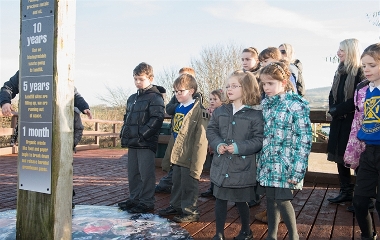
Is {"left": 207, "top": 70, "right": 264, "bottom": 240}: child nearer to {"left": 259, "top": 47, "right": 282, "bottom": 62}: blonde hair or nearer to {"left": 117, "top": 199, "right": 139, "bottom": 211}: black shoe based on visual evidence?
{"left": 259, "top": 47, "right": 282, "bottom": 62}: blonde hair

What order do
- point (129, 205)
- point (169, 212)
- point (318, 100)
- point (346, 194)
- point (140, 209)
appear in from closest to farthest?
point (169, 212)
point (140, 209)
point (129, 205)
point (346, 194)
point (318, 100)

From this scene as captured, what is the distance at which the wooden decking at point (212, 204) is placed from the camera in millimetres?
3693

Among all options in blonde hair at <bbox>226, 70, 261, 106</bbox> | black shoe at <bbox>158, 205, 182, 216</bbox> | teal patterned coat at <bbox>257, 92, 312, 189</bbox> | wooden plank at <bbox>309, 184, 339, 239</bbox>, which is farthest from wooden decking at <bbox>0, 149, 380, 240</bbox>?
blonde hair at <bbox>226, 70, 261, 106</bbox>

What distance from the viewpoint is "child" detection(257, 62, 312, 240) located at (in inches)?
122

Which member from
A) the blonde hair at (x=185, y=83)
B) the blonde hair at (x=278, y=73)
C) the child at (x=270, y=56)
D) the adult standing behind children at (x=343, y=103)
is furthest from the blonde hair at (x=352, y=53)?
the blonde hair at (x=185, y=83)

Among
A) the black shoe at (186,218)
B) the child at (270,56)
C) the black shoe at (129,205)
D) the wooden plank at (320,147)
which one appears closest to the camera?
the black shoe at (186,218)

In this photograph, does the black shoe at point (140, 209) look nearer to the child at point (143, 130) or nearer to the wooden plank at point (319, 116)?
the child at point (143, 130)

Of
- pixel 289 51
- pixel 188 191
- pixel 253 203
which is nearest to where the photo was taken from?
pixel 188 191

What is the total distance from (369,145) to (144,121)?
2178mm

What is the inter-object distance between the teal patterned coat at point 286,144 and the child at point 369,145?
50cm

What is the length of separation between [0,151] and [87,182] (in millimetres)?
4417

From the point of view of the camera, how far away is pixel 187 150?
4.05 m

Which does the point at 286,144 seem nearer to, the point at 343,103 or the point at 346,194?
the point at 343,103

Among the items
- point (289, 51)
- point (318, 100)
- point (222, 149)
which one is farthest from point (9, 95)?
point (318, 100)
